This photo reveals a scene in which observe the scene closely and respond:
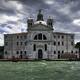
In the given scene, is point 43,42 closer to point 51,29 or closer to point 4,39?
point 51,29

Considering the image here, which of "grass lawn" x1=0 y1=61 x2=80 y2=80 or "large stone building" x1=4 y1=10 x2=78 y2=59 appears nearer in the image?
"grass lawn" x1=0 y1=61 x2=80 y2=80

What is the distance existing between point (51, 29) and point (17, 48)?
37.1ft

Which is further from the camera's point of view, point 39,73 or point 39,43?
point 39,43

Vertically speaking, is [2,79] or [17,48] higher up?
[17,48]

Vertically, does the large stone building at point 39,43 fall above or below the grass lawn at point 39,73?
above

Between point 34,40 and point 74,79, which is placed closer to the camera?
point 74,79

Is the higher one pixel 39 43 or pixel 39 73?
pixel 39 43

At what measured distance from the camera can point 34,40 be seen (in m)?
75.8

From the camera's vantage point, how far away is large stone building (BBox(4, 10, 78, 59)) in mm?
75688

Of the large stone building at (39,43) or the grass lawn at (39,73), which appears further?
the large stone building at (39,43)

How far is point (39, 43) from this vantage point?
75375 millimetres

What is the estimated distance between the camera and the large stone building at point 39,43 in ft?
248

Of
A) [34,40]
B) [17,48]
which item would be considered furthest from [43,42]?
[17,48]

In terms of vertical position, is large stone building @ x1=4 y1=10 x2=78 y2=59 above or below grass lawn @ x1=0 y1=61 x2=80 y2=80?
above
